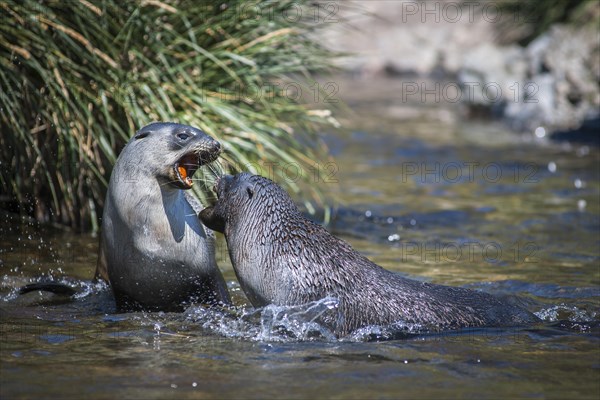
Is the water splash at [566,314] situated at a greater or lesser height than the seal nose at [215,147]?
lesser

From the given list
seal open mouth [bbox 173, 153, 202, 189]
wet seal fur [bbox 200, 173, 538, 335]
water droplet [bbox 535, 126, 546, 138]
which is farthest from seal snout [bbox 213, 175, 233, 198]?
water droplet [bbox 535, 126, 546, 138]

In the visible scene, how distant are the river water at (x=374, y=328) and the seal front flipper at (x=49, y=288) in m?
0.07

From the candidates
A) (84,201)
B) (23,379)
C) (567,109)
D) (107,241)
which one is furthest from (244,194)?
(567,109)

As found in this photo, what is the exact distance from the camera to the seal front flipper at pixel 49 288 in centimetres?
582

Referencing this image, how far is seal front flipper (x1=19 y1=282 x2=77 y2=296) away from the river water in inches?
2.8

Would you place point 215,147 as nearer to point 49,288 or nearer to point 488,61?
point 49,288

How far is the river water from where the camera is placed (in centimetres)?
432

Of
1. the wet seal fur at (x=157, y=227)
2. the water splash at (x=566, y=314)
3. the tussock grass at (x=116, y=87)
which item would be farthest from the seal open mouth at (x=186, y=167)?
the water splash at (x=566, y=314)

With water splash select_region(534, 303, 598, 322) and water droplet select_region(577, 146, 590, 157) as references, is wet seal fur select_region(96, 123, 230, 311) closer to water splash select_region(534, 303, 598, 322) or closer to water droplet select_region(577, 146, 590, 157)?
water splash select_region(534, 303, 598, 322)

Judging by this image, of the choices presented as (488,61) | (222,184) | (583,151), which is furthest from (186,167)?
(488,61)

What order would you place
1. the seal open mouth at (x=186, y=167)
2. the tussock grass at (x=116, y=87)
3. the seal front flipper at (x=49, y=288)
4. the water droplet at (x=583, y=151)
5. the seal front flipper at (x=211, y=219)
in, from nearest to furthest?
the seal open mouth at (x=186, y=167)
the seal front flipper at (x=211, y=219)
the seal front flipper at (x=49, y=288)
the tussock grass at (x=116, y=87)
the water droplet at (x=583, y=151)

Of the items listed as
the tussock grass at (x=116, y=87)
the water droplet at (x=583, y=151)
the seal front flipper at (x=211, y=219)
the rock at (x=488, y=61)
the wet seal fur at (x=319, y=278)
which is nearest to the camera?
the wet seal fur at (x=319, y=278)

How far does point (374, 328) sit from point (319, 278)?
15.8 inches

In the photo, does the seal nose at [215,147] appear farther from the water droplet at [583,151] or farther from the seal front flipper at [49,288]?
the water droplet at [583,151]
